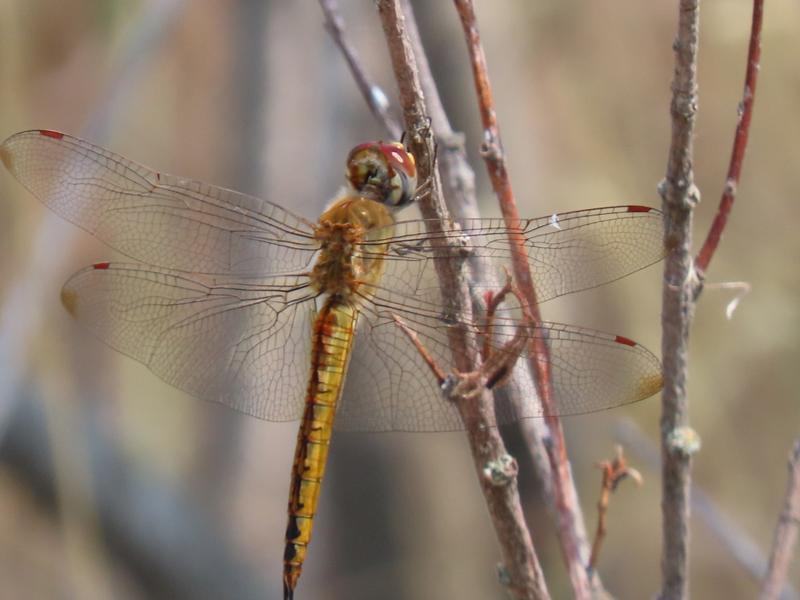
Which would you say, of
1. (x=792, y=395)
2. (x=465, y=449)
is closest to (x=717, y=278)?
(x=792, y=395)

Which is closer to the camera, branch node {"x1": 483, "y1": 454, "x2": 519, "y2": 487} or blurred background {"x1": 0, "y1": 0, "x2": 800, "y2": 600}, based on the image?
branch node {"x1": 483, "y1": 454, "x2": 519, "y2": 487}

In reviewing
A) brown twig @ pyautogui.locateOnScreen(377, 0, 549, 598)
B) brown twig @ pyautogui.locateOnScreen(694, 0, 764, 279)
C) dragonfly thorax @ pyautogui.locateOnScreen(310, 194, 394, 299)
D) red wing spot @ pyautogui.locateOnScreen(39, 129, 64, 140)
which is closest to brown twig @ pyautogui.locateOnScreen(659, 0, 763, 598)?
brown twig @ pyautogui.locateOnScreen(694, 0, 764, 279)

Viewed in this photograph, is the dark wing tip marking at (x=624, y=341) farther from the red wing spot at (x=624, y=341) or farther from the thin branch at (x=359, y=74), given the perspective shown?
the thin branch at (x=359, y=74)

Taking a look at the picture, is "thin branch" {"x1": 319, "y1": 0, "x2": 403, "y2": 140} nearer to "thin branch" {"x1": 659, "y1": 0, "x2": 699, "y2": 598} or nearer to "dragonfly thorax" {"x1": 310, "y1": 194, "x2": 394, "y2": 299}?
"dragonfly thorax" {"x1": 310, "y1": 194, "x2": 394, "y2": 299}

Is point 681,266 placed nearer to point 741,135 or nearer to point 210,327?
point 741,135

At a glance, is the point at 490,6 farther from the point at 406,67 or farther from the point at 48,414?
the point at 406,67

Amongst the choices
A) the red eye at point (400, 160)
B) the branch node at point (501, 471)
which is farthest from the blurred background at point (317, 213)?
the branch node at point (501, 471)
